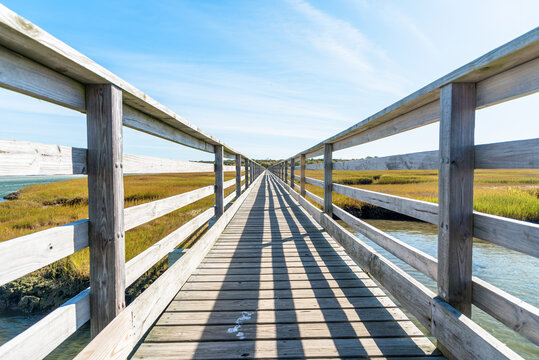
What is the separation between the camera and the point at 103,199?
134 cm

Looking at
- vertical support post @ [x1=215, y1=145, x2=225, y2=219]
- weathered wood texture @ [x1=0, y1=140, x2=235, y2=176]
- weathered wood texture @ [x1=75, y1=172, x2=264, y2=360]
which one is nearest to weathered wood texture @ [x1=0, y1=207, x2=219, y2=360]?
weathered wood texture @ [x1=75, y1=172, x2=264, y2=360]

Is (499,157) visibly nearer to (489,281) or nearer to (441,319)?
(441,319)

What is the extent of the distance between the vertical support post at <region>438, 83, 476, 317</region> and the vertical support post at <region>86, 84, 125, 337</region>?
1663 mm

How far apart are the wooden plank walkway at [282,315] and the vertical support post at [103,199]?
0.38 meters

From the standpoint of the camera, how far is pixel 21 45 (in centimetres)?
92

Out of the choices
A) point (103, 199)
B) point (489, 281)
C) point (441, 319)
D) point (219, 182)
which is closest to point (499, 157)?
point (441, 319)

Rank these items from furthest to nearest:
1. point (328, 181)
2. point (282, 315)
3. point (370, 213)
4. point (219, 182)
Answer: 1. point (370, 213)
2. point (328, 181)
3. point (219, 182)
4. point (282, 315)

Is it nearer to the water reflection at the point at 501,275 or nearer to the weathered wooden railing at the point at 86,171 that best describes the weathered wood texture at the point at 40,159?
the weathered wooden railing at the point at 86,171

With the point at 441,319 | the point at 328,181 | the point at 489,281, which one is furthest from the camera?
the point at 489,281

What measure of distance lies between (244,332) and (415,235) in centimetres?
767

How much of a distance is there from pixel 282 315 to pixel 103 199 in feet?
4.27

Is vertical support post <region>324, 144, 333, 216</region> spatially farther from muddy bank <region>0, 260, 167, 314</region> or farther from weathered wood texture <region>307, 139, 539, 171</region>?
muddy bank <region>0, 260, 167, 314</region>

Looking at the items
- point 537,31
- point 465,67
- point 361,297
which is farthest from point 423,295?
point 537,31

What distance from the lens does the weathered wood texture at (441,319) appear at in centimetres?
113
